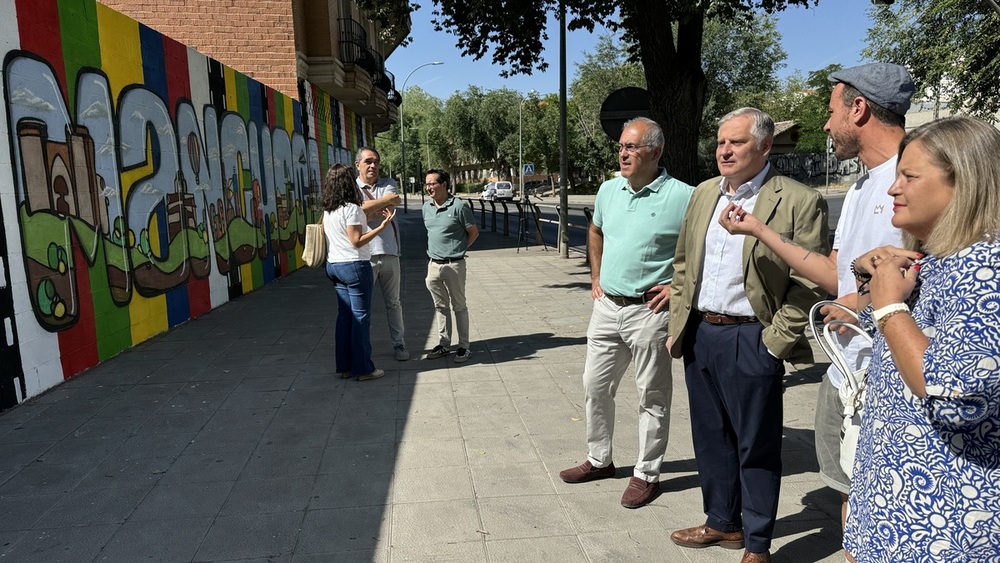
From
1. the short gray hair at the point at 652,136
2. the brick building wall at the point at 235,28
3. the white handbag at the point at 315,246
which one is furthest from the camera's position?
the brick building wall at the point at 235,28

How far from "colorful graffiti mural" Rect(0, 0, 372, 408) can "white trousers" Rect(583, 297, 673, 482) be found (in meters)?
4.22

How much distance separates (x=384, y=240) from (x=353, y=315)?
30.9 inches

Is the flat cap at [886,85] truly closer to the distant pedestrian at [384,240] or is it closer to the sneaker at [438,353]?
the distant pedestrian at [384,240]

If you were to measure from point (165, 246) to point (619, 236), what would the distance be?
6239 mm

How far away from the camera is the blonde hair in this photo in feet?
4.75

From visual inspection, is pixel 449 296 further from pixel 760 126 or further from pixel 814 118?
pixel 814 118

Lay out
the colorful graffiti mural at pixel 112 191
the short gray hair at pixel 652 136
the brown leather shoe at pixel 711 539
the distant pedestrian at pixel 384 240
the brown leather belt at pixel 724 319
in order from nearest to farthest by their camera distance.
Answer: the brown leather belt at pixel 724 319 → the brown leather shoe at pixel 711 539 → the short gray hair at pixel 652 136 → the colorful graffiti mural at pixel 112 191 → the distant pedestrian at pixel 384 240

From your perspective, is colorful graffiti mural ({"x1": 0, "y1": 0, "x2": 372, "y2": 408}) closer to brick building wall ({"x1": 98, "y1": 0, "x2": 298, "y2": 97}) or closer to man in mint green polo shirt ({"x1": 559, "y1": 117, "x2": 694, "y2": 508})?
brick building wall ({"x1": 98, "y1": 0, "x2": 298, "y2": 97})

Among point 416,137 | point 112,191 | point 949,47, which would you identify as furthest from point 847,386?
point 416,137

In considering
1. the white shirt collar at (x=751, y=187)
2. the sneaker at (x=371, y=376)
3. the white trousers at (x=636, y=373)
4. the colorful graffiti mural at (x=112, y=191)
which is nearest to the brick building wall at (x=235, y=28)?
the colorful graffiti mural at (x=112, y=191)

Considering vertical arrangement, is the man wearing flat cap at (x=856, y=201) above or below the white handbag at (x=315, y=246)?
above

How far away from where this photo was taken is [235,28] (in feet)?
43.1

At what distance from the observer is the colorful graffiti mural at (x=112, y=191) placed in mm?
5336

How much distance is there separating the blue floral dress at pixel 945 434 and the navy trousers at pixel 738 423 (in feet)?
3.36
